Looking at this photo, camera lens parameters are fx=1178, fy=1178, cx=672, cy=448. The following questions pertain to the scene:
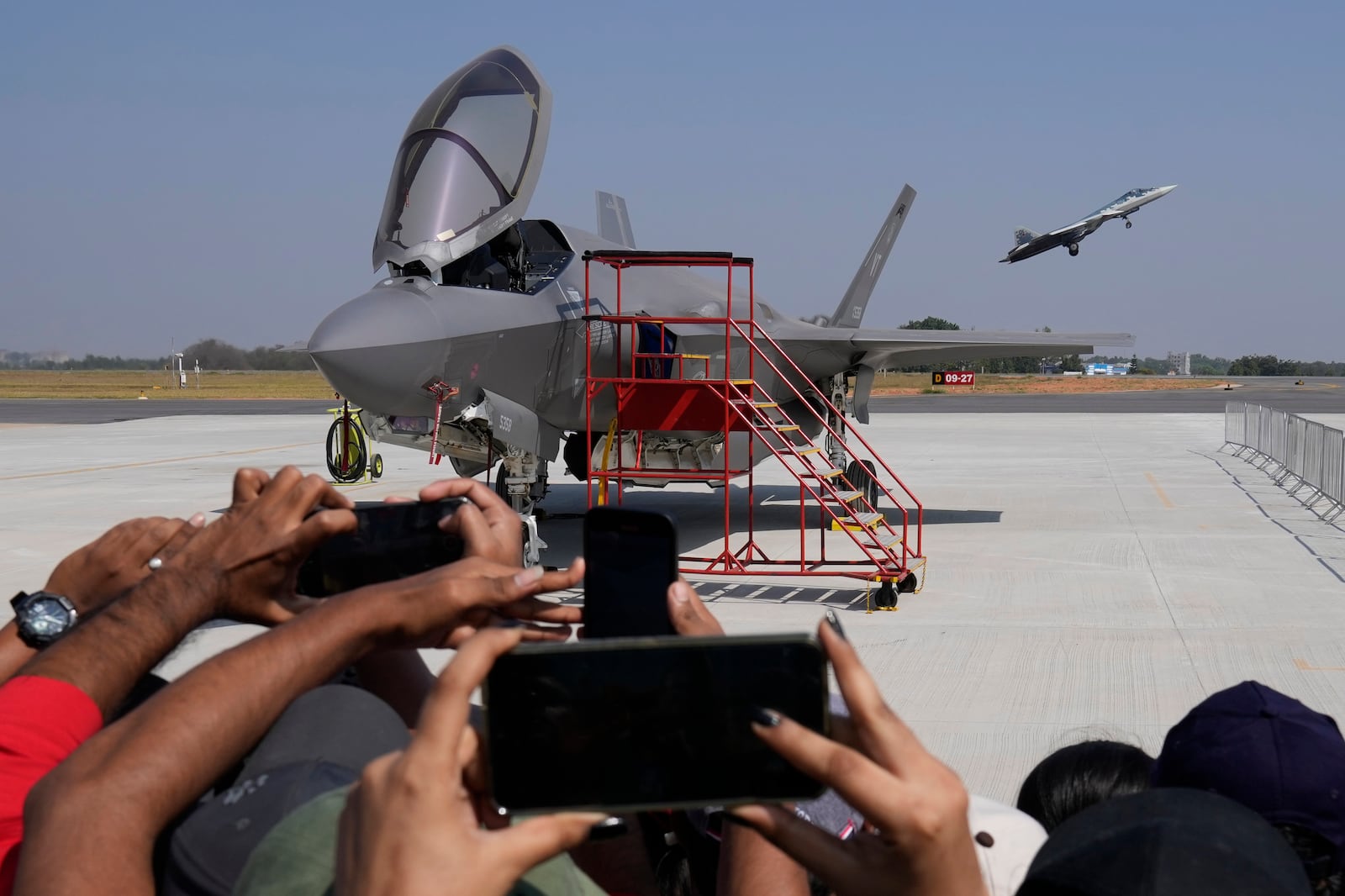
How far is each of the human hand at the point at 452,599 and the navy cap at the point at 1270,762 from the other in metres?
1.12

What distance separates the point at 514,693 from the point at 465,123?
29.6ft

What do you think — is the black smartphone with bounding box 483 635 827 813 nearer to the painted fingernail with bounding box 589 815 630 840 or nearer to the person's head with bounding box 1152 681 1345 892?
the painted fingernail with bounding box 589 815 630 840

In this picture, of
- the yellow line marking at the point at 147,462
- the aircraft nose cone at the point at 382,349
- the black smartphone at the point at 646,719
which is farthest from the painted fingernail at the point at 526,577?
the yellow line marking at the point at 147,462

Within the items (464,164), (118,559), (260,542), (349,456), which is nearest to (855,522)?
(464,164)

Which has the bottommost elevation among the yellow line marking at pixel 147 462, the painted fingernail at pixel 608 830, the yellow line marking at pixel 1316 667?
the yellow line marking at pixel 147 462

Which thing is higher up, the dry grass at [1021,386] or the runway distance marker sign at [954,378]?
the runway distance marker sign at [954,378]

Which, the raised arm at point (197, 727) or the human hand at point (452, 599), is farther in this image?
the human hand at point (452, 599)

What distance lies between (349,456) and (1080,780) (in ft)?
60.9

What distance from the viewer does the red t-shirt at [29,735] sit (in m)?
1.88

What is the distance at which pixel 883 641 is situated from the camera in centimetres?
845

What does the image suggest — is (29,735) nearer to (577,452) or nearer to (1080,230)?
(577,452)

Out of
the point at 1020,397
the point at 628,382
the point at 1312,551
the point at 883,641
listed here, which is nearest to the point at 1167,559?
the point at 1312,551

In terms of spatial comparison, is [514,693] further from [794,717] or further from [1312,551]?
[1312,551]

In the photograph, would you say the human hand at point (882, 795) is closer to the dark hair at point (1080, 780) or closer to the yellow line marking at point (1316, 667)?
the dark hair at point (1080, 780)
